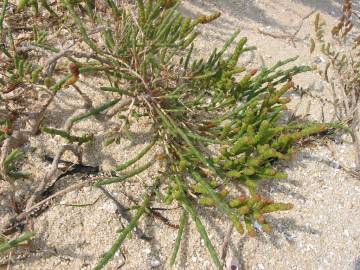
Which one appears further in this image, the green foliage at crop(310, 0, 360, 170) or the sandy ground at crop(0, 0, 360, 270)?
the green foliage at crop(310, 0, 360, 170)

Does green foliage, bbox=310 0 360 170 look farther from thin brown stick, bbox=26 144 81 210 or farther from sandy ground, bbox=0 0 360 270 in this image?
thin brown stick, bbox=26 144 81 210

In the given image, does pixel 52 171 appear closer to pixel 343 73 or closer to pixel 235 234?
pixel 235 234

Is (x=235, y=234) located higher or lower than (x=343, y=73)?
lower

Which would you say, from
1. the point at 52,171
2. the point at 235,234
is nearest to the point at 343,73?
the point at 235,234

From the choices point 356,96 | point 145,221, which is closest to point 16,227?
point 145,221

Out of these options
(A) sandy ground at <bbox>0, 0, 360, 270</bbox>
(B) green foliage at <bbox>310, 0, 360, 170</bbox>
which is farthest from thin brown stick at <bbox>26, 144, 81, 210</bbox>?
(B) green foliage at <bbox>310, 0, 360, 170</bbox>

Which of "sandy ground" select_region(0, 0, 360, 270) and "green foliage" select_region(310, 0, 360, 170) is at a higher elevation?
"green foliage" select_region(310, 0, 360, 170)

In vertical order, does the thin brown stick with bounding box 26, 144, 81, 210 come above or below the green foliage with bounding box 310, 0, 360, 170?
below

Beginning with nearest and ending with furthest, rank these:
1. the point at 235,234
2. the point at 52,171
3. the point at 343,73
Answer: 1. the point at 52,171
2. the point at 235,234
3. the point at 343,73
